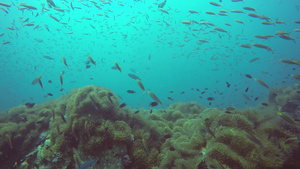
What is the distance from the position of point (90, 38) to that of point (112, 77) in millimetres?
43637

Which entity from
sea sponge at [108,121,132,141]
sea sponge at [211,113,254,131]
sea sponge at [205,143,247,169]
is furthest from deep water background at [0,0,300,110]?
sea sponge at [205,143,247,169]

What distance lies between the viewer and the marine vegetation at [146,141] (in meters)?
2.79

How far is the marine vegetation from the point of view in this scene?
2.79 m

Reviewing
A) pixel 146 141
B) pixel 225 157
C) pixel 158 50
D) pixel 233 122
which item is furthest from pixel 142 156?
pixel 158 50

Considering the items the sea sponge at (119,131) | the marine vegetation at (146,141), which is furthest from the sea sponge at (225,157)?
the sea sponge at (119,131)

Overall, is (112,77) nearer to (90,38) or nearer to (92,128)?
(90,38)

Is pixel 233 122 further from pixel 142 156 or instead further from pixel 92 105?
pixel 92 105

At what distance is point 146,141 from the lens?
427 cm

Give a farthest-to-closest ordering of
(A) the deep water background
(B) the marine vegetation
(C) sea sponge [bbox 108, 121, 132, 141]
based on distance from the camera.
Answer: (A) the deep water background
(C) sea sponge [bbox 108, 121, 132, 141]
(B) the marine vegetation

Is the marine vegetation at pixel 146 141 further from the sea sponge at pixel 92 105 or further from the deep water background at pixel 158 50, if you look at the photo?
the deep water background at pixel 158 50

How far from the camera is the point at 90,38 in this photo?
315ft

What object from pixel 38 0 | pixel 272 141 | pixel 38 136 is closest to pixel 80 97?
pixel 38 136

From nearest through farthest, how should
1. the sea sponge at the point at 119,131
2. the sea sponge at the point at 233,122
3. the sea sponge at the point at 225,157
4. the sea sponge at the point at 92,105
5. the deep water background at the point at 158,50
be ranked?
the sea sponge at the point at 225,157 → the sea sponge at the point at 233,122 → the sea sponge at the point at 119,131 → the sea sponge at the point at 92,105 → the deep water background at the point at 158,50

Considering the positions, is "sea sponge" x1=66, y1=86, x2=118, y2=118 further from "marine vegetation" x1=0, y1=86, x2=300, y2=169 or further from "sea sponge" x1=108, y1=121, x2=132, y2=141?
"sea sponge" x1=108, y1=121, x2=132, y2=141
